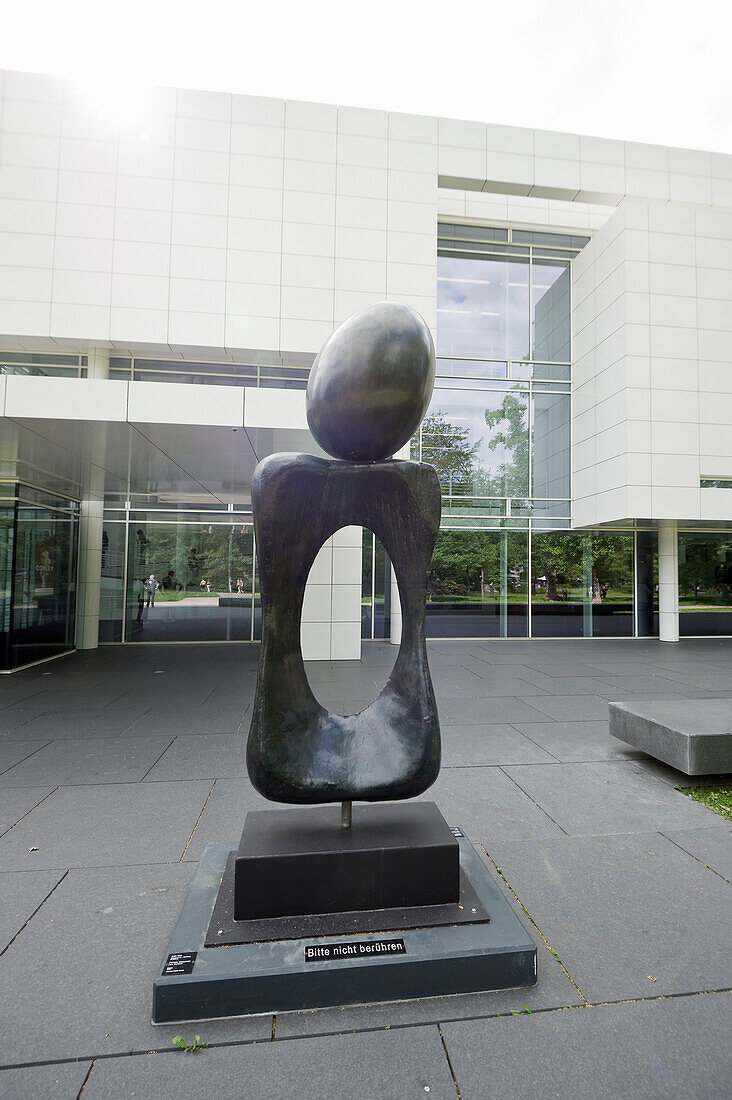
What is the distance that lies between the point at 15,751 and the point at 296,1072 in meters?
4.71

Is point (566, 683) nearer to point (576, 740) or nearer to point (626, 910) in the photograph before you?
point (576, 740)

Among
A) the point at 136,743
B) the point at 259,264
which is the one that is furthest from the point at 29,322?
the point at 136,743

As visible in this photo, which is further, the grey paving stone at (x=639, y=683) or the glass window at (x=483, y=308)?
the glass window at (x=483, y=308)

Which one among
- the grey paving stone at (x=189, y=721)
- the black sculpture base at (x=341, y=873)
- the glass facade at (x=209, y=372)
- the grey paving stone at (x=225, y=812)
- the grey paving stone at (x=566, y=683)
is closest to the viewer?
the black sculpture base at (x=341, y=873)

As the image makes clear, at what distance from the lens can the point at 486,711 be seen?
7.23m

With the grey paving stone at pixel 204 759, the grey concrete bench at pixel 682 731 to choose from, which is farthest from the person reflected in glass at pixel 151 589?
the grey concrete bench at pixel 682 731

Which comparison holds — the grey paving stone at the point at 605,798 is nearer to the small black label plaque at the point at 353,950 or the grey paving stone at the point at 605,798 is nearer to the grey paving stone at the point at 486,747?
the grey paving stone at the point at 486,747

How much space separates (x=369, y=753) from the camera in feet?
9.93

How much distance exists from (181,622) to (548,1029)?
13055 mm

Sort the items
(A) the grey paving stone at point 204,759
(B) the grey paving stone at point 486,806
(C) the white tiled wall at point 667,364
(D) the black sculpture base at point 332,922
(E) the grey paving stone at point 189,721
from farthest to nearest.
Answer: (C) the white tiled wall at point 667,364
(E) the grey paving stone at point 189,721
(A) the grey paving stone at point 204,759
(B) the grey paving stone at point 486,806
(D) the black sculpture base at point 332,922

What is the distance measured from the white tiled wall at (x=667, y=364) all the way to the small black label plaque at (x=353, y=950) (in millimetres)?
12300

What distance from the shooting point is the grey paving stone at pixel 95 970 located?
83.9 inches

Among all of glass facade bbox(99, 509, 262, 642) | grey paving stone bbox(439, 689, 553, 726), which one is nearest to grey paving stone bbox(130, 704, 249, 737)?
grey paving stone bbox(439, 689, 553, 726)

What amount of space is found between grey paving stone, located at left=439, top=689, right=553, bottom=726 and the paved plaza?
270mm
